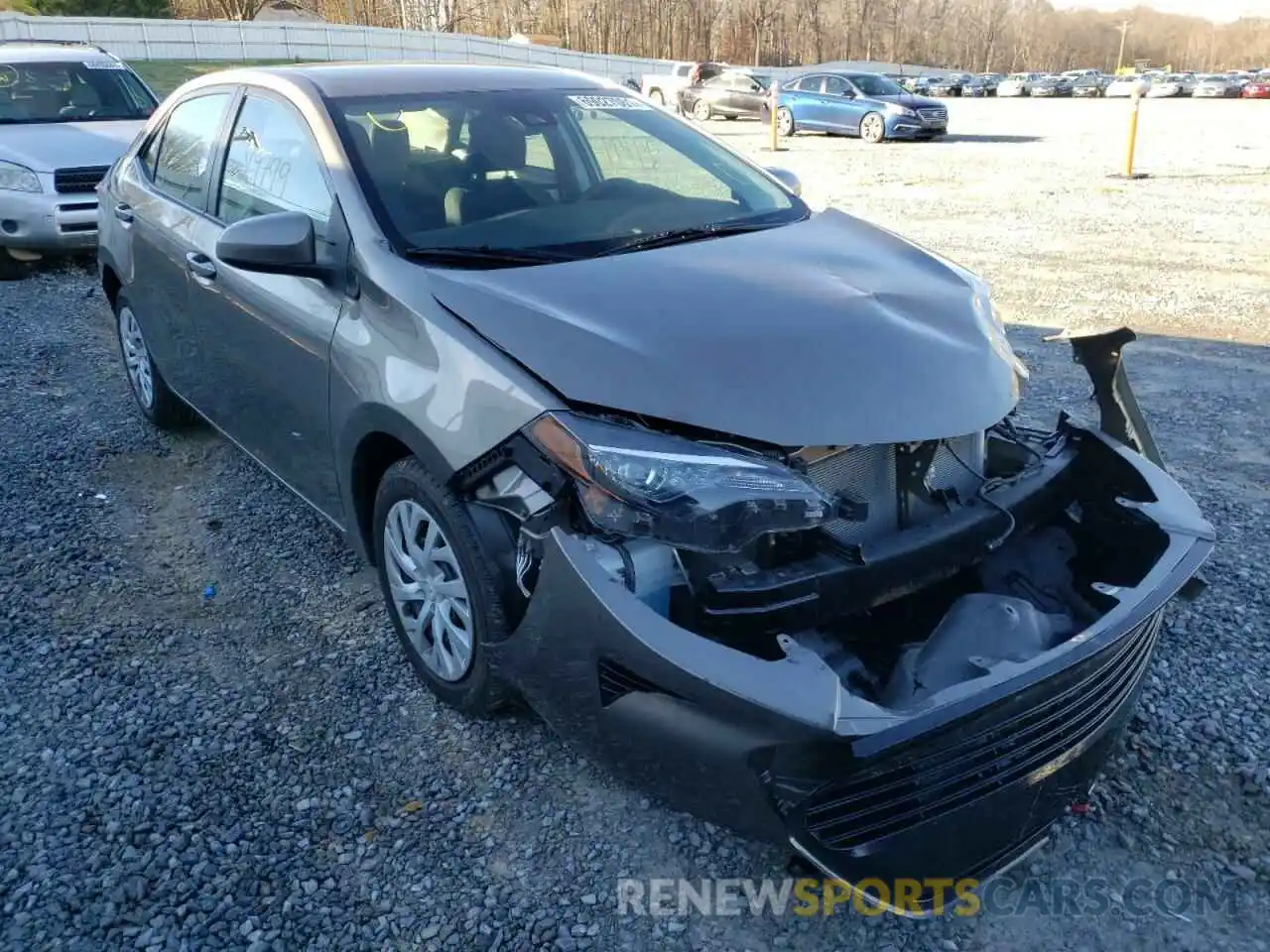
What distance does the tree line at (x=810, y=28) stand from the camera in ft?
188

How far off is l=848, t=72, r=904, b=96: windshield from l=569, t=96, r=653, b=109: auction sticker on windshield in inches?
817

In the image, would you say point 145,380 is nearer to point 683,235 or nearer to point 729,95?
point 683,235

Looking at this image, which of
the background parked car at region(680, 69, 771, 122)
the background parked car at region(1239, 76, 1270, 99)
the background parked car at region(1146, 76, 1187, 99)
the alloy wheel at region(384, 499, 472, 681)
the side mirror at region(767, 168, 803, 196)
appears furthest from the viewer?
the background parked car at region(1146, 76, 1187, 99)

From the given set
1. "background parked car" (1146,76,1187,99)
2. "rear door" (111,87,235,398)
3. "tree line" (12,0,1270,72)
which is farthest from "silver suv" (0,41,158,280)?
"background parked car" (1146,76,1187,99)

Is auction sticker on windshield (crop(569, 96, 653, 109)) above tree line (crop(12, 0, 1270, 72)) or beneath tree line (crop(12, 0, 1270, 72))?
beneath

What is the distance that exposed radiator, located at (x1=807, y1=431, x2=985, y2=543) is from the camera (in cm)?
246

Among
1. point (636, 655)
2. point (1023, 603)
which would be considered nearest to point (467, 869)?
point (636, 655)

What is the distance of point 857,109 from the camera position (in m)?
22.0

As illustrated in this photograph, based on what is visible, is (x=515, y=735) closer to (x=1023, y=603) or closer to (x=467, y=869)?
(x=467, y=869)

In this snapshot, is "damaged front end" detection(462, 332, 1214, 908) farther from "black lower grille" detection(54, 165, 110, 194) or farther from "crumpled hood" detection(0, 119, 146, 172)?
"crumpled hood" detection(0, 119, 146, 172)

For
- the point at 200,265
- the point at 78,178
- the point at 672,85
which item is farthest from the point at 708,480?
the point at 672,85

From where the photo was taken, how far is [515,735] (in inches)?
118

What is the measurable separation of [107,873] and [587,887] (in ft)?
3.81

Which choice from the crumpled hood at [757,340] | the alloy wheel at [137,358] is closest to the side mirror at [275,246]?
the crumpled hood at [757,340]
